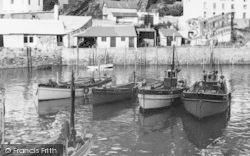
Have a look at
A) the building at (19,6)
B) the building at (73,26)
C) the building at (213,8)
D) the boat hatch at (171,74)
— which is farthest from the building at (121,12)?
the boat hatch at (171,74)

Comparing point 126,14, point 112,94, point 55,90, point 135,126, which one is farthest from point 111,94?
point 126,14

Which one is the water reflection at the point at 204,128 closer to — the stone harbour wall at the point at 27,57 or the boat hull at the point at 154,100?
the boat hull at the point at 154,100

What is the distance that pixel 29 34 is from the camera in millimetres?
73625

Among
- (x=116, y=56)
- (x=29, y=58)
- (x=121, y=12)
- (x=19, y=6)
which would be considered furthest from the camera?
(x=121, y=12)

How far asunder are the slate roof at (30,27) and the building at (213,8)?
32.2 meters

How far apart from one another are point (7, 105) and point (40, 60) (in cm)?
3585

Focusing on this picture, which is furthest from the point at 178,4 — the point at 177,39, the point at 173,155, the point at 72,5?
the point at 173,155

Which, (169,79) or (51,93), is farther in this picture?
(51,93)

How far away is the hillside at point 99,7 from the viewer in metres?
99.4

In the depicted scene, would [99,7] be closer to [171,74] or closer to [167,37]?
[167,37]

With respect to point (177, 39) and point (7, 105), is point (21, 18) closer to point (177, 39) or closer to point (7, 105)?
point (177, 39)

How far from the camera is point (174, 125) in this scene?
31828 millimetres

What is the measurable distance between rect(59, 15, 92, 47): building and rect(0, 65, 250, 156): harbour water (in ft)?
106

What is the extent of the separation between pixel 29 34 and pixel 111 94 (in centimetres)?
3965
